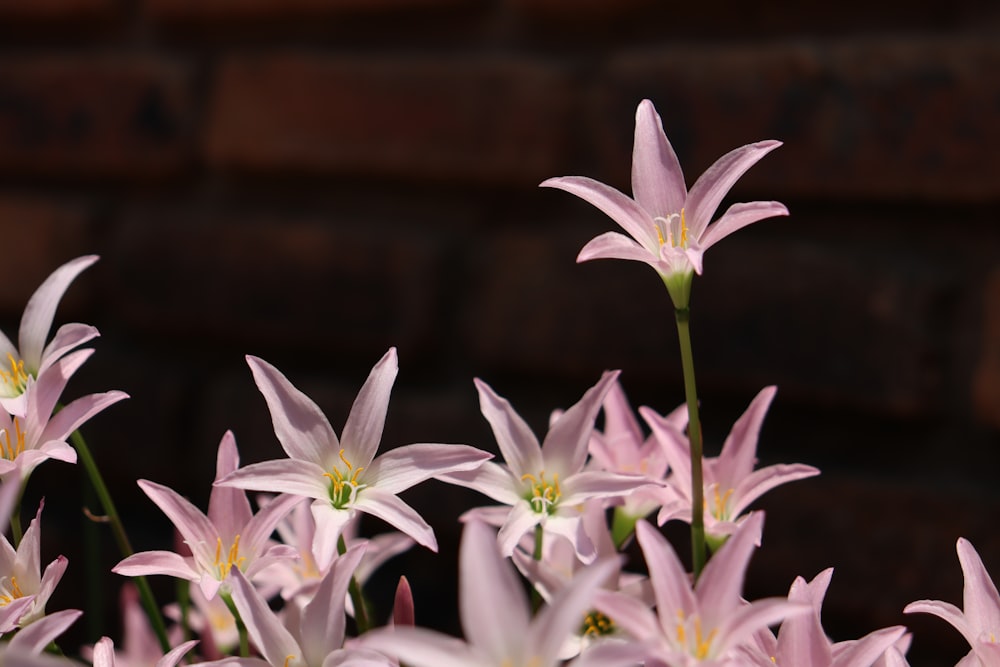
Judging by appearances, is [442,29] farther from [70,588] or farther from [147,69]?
[70,588]

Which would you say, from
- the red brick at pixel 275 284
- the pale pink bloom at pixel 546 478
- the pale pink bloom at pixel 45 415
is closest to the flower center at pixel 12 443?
the pale pink bloom at pixel 45 415

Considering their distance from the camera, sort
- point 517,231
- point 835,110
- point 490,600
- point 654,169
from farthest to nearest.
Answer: point 517,231 < point 835,110 < point 654,169 < point 490,600

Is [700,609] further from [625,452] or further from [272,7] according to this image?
[272,7]

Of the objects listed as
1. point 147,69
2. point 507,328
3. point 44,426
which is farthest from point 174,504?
point 147,69

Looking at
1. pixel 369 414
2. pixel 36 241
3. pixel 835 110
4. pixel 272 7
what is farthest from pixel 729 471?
pixel 36 241

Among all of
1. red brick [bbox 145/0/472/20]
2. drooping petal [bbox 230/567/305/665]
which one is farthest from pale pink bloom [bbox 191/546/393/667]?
red brick [bbox 145/0/472/20]

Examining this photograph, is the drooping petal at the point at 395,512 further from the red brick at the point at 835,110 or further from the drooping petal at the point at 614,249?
the red brick at the point at 835,110
